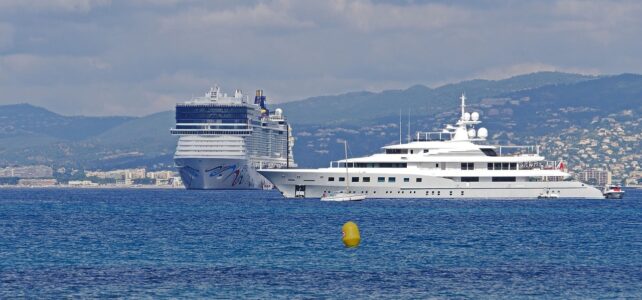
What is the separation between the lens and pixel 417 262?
202 ft

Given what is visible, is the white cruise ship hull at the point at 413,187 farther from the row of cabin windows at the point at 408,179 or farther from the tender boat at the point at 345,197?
the tender boat at the point at 345,197

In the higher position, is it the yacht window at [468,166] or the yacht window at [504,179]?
the yacht window at [468,166]

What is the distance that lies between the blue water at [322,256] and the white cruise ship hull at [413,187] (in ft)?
88.7

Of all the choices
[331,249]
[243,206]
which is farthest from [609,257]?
[243,206]

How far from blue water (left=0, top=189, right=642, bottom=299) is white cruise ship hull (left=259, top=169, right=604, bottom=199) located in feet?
88.7

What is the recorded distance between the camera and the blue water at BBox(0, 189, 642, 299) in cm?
5097

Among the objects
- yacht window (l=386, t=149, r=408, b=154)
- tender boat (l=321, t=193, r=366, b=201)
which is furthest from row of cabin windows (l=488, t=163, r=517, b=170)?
tender boat (l=321, t=193, r=366, b=201)

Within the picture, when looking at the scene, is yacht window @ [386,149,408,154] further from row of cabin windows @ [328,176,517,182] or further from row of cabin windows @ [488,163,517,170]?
row of cabin windows @ [488,163,517,170]

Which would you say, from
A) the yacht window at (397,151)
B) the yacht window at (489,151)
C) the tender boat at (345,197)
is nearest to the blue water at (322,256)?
the tender boat at (345,197)

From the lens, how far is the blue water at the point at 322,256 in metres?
51.0

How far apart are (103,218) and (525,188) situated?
158 ft

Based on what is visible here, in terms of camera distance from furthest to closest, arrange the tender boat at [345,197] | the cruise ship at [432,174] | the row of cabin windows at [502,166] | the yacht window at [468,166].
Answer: the row of cabin windows at [502,166], the yacht window at [468,166], the cruise ship at [432,174], the tender boat at [345,197]

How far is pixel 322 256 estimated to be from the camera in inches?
2520

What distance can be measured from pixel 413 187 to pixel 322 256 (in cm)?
6973
